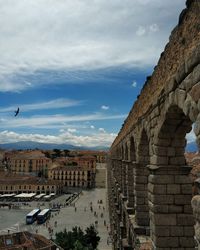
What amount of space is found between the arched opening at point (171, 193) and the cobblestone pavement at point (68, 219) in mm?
28375

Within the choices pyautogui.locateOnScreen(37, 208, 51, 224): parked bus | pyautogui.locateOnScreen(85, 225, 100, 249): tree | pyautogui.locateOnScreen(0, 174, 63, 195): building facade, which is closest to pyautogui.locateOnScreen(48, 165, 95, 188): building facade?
pyautogui.locateOnScreen(0, 174, 63, 195): building facade

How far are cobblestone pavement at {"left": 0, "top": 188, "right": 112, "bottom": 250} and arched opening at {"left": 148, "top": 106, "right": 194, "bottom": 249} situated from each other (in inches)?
1117

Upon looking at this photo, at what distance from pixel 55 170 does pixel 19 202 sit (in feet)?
77.0

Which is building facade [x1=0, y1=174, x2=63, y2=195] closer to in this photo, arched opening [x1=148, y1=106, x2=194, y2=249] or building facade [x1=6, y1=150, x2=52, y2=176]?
building facade [x1=6, y1=150, x2=52, y2=176]

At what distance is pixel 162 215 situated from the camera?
7.56 metres

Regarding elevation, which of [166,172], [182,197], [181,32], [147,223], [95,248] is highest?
[181,32]

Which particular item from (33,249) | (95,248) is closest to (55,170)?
(95,248)

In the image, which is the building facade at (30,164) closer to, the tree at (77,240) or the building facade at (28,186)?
the building facade at (28,186)

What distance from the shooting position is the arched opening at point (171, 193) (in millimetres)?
7422

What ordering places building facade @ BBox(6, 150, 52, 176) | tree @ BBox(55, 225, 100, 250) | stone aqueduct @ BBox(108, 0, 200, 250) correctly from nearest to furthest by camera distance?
stone aqueduct @ BBox(108, 0, 200, 250) < tree @ BBox(55, 225, 100, 250) < building facade @ BBox(6, 150, 52, 176)

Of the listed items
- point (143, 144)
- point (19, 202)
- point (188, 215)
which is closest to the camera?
point (188, 215)

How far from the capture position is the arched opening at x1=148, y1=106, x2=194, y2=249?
742 centimetres

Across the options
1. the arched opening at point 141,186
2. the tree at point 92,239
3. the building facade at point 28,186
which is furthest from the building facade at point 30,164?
the arched opening at point 141,186

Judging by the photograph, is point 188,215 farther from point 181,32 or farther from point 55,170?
point 55,170
